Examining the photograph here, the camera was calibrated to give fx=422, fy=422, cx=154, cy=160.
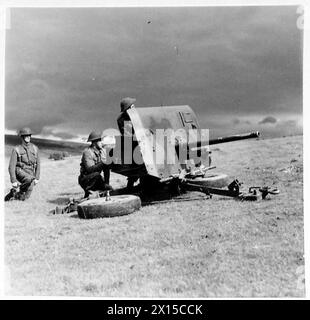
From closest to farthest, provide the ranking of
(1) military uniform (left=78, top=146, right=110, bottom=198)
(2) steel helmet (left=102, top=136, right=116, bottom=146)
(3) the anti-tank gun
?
(3) the anti-tank gun < (2) steel helmet (left=102, top=136, right=116, bottom=146) < (1) military uniform (left=78, top=146, right=110, bottom=198)

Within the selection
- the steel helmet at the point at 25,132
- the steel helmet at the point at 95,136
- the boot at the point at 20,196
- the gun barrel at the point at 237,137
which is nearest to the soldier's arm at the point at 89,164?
the steel helmet at the point at 95,136

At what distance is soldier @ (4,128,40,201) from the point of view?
9.84m

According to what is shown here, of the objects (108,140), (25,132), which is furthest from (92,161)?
(25,132)

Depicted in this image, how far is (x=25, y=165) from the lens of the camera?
10.2 m

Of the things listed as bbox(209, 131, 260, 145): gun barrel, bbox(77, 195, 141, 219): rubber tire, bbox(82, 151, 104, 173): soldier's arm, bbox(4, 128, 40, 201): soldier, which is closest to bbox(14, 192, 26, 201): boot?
bbox(4, 128, 40, 201): soldier

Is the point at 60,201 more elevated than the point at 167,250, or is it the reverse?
the point at 60,201

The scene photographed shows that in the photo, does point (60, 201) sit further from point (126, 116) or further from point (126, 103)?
point (126, 103)

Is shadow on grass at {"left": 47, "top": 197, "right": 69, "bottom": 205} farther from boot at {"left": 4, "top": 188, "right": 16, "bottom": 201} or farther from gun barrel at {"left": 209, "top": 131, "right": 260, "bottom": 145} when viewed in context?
gun barrel at {"left": 209, "top": 131, "right": 260, "bottom": 145}

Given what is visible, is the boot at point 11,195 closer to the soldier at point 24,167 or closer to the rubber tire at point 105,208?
the soldier at point 24,167

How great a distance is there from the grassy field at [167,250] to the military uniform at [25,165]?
994 millimetres

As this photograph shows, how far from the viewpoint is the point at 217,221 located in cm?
694

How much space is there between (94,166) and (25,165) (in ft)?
7.17

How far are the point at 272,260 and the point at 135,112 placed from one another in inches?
177
